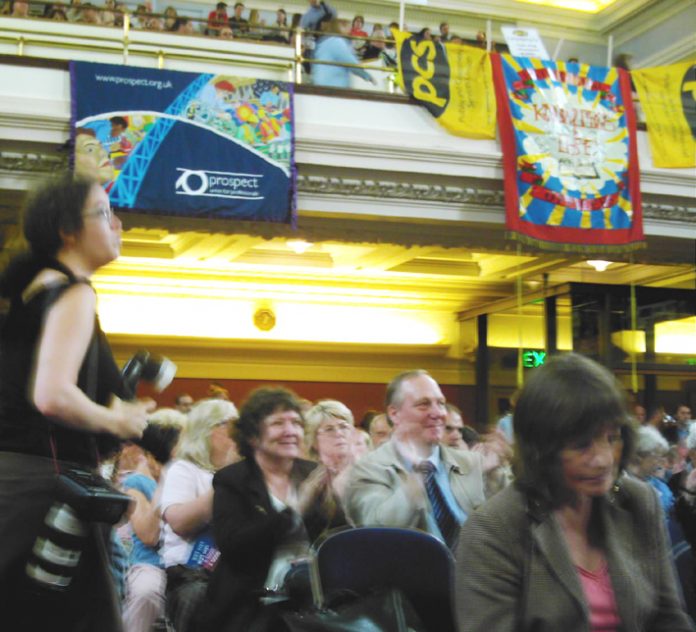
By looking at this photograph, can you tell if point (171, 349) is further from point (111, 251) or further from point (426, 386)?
point (111, 251)

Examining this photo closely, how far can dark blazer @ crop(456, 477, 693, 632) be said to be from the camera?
202 cm

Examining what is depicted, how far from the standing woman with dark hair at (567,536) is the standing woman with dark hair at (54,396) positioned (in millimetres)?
743

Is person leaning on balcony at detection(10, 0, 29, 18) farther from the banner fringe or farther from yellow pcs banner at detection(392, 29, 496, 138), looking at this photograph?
the banner fringe

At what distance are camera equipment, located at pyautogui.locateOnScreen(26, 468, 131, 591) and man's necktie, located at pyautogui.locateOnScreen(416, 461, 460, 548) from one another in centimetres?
197

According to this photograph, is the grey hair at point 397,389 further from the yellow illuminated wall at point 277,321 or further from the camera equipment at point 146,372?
the yellow illuminated wall at point 277,321

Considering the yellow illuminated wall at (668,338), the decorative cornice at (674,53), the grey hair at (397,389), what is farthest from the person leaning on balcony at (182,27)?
the decorative cornice at (674,53)

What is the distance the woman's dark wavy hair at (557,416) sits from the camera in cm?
208

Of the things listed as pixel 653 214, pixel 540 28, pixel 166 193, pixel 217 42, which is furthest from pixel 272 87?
pixel 540 28

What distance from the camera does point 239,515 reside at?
3.54 m

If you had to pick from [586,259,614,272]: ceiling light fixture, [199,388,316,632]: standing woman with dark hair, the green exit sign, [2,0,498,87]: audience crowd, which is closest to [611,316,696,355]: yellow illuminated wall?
[586,259,614,272]: ceiling light fixture

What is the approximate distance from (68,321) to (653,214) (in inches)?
375

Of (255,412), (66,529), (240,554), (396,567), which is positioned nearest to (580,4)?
(255,412)

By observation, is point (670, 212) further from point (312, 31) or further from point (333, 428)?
point (333, 428)

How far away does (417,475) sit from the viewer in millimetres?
3738
